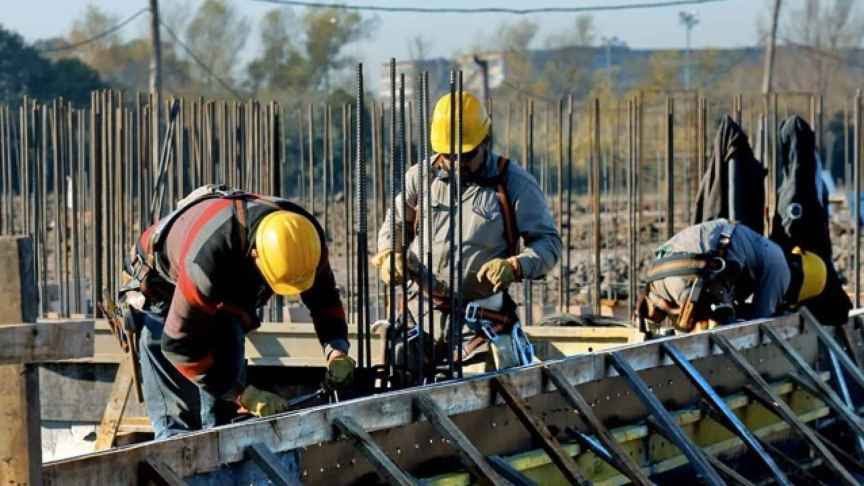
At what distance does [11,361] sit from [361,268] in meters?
3.03

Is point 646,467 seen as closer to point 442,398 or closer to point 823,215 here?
point 442,398

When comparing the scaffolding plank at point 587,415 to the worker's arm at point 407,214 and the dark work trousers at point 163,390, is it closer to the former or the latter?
the worker's arm at point 407,214

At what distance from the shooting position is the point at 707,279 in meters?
9.56

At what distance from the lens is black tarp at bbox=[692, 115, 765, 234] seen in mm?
10914

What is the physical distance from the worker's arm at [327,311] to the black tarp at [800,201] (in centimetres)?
451

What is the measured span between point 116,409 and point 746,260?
141 inches

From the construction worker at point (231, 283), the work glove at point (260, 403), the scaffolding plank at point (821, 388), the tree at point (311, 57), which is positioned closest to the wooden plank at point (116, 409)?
the construction worker at point (231, 283)

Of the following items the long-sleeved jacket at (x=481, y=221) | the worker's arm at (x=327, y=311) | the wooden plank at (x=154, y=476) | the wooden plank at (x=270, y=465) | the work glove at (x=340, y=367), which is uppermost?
the long-sleeved jacket at (x=481, y=221)

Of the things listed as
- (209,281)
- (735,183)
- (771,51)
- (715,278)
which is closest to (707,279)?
(715,278)

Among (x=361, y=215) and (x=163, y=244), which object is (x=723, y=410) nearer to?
(x=361, y=215)

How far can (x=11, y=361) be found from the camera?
4539 mm

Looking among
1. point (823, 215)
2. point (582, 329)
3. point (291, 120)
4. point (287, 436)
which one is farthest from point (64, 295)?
point (291, 120)

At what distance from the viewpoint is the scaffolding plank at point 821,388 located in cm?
939

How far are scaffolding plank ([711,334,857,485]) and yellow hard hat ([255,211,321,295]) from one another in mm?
3051
